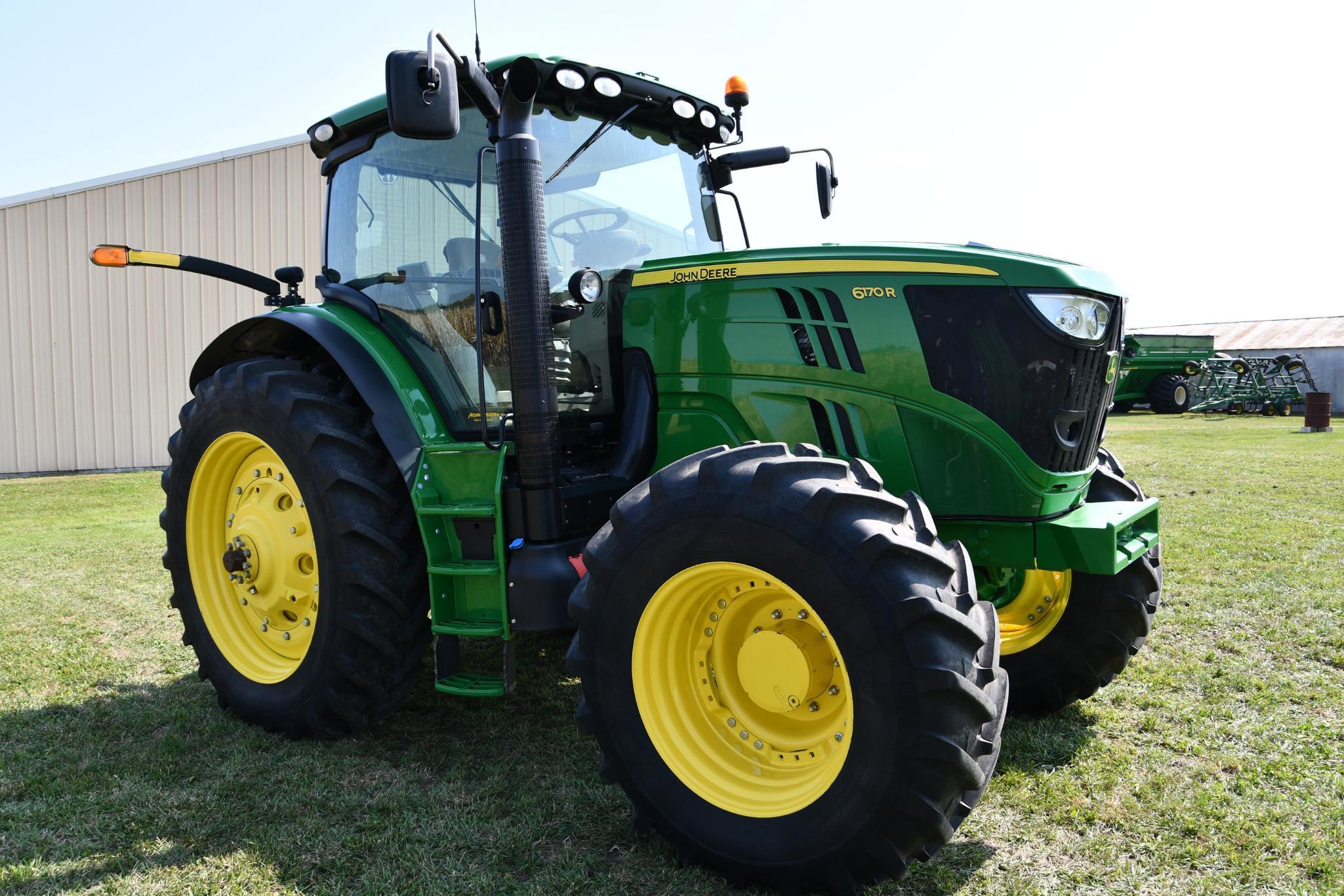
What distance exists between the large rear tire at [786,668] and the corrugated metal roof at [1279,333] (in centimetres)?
3261

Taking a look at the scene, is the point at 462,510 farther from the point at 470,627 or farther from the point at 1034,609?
the point at 1034,609

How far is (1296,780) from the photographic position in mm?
2916

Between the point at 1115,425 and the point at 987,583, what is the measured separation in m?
17.8

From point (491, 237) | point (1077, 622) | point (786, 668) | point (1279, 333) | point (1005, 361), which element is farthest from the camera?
point (1279, 333)

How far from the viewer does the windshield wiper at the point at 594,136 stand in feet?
11.0

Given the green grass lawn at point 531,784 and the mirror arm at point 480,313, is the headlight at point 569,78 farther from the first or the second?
the green grass lawn at point 531,784

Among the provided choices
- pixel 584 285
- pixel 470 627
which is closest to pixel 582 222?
pixel 584 285

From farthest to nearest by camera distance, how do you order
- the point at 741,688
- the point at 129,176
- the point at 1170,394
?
the point at 1170,394, the point at 129,176, the point at 741,688

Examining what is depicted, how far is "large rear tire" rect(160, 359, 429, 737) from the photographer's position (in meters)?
3.16

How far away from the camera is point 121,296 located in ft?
44.6

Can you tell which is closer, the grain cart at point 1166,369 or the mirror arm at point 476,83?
the mirror arm at point 476,83

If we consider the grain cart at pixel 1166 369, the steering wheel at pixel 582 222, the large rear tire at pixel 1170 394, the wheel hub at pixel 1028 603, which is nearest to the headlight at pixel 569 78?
the steering wheel at pixel 582 222

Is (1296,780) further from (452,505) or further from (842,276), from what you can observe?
(452,505)

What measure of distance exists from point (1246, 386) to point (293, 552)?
83.3ft
